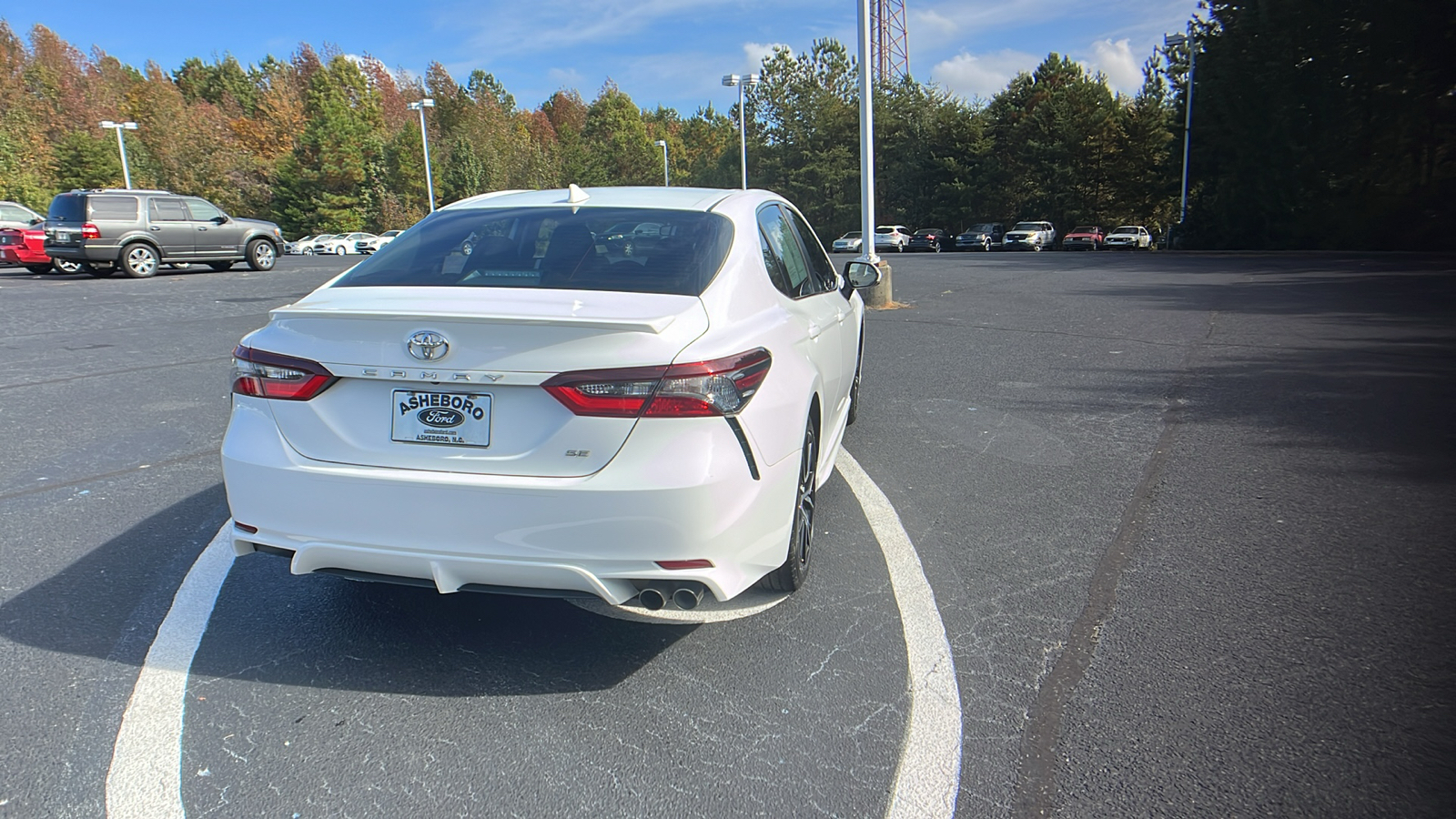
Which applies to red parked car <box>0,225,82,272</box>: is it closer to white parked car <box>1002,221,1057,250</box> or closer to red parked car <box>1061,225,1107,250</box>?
white parked car <box>1002,221,1057,250</box>

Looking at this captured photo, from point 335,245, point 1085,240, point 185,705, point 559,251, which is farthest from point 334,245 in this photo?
point 185,705

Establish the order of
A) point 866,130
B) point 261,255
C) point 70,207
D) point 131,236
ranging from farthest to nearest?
point 261,255 < point 131,236 < point 70,207 < point 866,130

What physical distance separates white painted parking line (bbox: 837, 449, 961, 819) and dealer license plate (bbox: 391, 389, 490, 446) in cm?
156

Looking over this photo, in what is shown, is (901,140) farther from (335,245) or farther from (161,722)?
(161,722)

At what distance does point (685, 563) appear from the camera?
2789 millimetres

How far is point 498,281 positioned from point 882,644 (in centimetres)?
190

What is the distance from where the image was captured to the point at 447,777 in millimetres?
2500

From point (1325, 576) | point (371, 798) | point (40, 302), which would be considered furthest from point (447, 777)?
point (40, 302)

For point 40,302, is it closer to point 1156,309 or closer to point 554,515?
point 554,515

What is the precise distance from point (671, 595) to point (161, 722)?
5.22ft

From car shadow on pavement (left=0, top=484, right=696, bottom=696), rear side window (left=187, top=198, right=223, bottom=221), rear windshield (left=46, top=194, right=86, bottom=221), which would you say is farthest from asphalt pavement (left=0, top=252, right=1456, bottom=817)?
rear side window (left=187, top=198, right=223, bottom=221)

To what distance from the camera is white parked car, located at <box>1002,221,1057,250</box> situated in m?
43.7

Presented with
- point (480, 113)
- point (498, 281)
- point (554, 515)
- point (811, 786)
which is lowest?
point (811, 786)

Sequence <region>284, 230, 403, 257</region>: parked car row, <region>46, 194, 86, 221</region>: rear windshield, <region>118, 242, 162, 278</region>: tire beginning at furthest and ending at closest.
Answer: <region>284, 230, 403, 257</region>: parked car row, <region>118, 242, 162, 278</region>: tire, <region>46, 194, 86, 221</region>: rear windshield
